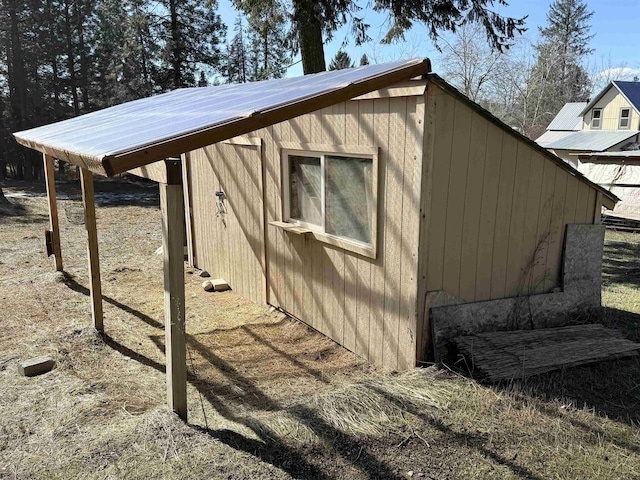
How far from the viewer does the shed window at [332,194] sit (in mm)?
4734

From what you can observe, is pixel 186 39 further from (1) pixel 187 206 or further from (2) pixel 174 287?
(2) pixel 174 287

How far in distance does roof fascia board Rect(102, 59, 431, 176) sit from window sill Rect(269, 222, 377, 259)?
1.50 m

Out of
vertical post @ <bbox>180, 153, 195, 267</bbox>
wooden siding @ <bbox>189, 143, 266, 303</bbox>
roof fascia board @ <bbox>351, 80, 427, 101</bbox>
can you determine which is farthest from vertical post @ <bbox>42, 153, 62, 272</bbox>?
roof fascia board @ <bbox>351, 80, 427, 101</bbox>

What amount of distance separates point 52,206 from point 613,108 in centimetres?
3012

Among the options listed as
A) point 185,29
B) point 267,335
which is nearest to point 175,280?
point 267,335

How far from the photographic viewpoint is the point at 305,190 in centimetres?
562

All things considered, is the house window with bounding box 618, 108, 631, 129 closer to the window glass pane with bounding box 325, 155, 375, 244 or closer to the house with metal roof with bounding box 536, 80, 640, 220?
the house with metal roof with bounding box 536, 80, 640, 220

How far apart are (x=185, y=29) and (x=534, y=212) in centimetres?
2161

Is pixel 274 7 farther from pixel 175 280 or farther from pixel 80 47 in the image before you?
pixel 80 47

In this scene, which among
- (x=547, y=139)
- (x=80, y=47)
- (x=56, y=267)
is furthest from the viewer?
(x=547, y=139)

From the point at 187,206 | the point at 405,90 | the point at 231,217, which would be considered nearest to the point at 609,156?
the point at 231,217

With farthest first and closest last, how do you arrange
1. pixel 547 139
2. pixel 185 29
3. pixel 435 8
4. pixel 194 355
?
pixel 547 139 < pixel 185 29 < pixel 435 8 < pixel 194 355

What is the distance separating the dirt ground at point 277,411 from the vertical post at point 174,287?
0.19m

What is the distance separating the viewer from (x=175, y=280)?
338 centimetres
